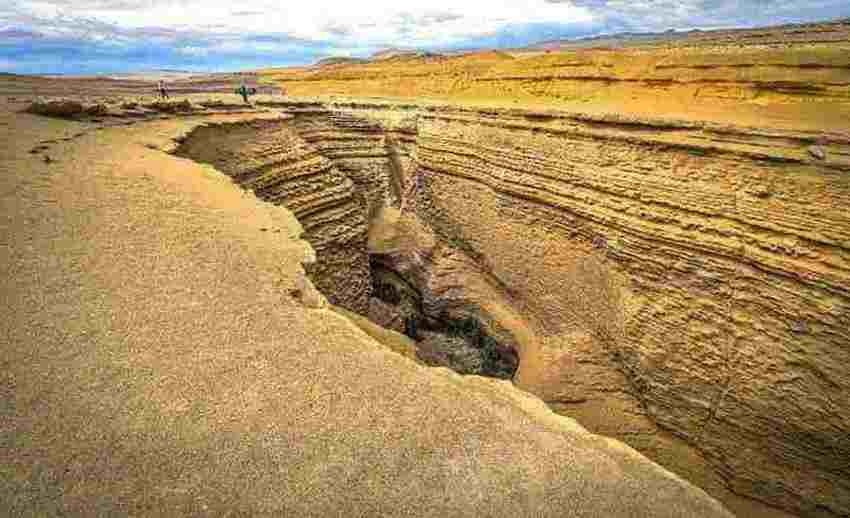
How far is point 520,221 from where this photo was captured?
15383 mm

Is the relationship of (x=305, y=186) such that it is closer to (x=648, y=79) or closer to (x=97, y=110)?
(x=97, y=110)

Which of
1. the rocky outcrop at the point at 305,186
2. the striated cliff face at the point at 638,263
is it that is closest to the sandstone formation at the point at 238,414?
the striated cliff face at the point at 638,263

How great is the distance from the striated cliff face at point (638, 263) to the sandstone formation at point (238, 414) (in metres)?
2.70

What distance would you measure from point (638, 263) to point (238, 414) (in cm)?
1014

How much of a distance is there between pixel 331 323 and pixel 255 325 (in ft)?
2.49

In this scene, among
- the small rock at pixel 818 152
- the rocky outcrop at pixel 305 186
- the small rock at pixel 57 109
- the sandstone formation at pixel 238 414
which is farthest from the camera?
the small rock at pixel 57 109

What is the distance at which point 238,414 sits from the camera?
3.99m

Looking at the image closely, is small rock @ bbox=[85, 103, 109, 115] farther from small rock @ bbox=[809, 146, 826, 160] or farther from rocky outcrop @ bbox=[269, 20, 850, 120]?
small rock @ bbox=[809, 146, 826, 160]

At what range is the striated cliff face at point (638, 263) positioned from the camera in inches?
360

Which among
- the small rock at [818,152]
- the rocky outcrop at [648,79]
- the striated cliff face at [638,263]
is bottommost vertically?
the striated cliff face at [638,263]

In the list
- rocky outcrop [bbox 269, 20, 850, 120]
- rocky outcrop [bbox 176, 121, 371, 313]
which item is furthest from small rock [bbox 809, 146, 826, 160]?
rocky outcrop [bbox 176, 121, 371, 313]

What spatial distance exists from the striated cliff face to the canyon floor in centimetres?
6

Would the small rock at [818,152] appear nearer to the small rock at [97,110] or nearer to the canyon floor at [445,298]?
the canyon floor at [445,298]

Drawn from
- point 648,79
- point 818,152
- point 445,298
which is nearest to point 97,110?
point 445,298
